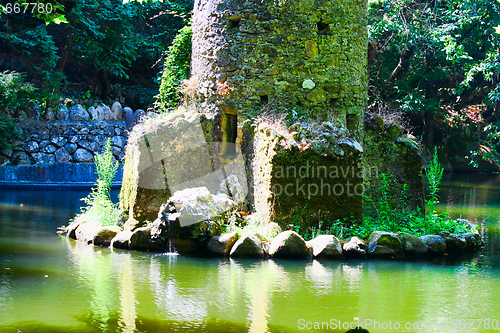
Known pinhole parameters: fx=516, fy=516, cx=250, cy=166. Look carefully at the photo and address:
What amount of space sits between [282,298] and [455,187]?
570 inches

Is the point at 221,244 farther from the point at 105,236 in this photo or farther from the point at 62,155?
the point at 62,155

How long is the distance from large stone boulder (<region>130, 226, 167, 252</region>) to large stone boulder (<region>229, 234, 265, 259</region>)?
3.88 ft

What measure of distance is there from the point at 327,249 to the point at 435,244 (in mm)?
1918

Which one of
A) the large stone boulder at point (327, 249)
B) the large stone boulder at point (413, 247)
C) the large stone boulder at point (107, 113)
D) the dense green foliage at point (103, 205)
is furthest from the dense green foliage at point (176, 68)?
the large stone boulder at point (107, 113)

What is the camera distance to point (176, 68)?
1177 centimetres

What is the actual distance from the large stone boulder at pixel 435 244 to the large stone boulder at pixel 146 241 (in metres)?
4.23

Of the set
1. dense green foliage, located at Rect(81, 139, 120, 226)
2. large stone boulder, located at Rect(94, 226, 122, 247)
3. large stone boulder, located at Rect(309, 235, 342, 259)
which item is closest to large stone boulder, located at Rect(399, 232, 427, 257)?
large stone boulder, located at Rect(309, 235, 342, 259)

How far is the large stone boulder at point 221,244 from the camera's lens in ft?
25.9

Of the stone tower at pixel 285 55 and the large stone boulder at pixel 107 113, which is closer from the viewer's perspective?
the stone tower at pixel 285 55

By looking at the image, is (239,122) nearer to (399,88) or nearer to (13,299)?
(13,299)

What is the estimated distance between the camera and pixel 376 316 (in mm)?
5246

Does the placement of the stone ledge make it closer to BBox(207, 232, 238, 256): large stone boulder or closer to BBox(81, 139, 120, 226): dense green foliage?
BBox(81, 139, 120, 226): dense green foliage

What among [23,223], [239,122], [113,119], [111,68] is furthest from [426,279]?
[111,68]

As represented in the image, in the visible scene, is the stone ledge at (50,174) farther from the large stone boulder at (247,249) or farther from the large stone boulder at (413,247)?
the large stone boulder at (413,247)
